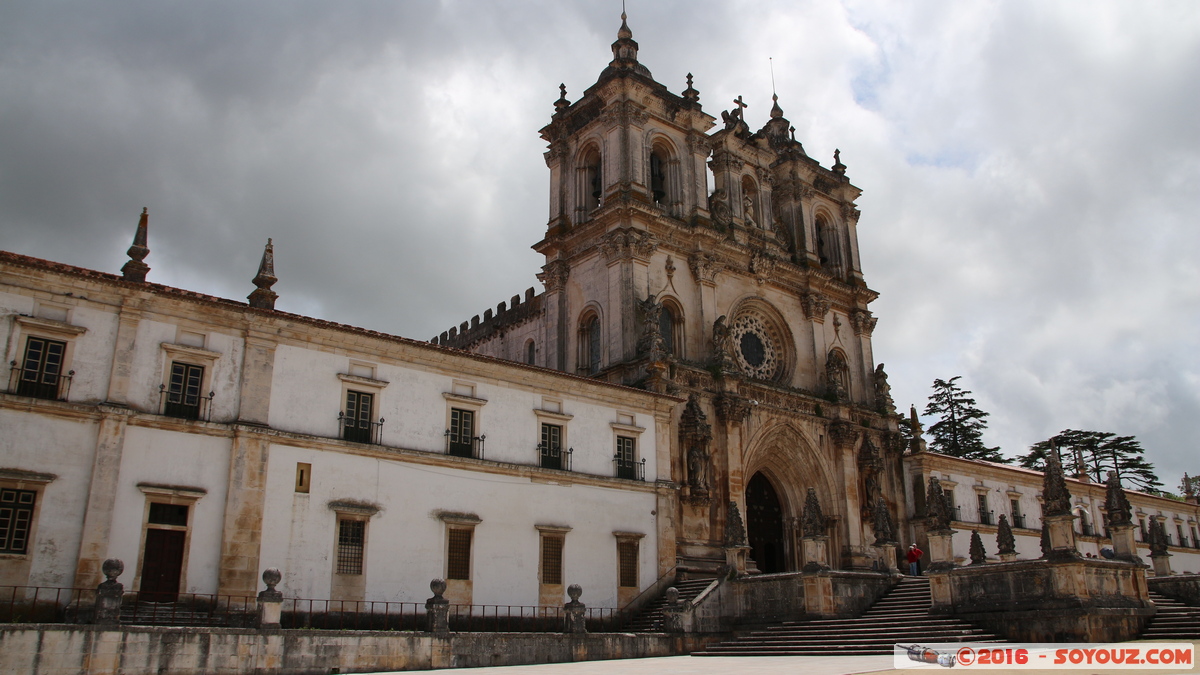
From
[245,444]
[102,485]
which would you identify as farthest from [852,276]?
[102,485]

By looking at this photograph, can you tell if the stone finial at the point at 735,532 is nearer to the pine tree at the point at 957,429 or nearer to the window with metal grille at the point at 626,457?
the window with metal grille at the point at 626,457

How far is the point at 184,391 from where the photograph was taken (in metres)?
21.2

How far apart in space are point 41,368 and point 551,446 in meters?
13.4

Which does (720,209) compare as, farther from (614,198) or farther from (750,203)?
(614,198)

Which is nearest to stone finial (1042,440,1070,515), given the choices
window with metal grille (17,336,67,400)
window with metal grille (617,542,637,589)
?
window with metal grille (617,542,637,589)

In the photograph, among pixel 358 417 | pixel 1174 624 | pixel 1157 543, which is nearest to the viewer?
pixel 1174 624

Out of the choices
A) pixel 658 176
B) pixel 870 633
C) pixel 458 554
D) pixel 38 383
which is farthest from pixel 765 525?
pixel 38 383

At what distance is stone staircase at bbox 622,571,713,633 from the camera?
86.4 feet

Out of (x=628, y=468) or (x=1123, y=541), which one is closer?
(x=1123, y=541)

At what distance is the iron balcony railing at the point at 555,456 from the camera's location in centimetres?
2694

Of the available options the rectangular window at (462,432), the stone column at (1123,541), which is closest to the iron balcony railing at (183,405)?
the rectangular window at (462,432)

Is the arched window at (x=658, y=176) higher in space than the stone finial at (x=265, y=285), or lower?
higher

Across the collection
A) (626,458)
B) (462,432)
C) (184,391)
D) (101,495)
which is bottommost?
(101,495)

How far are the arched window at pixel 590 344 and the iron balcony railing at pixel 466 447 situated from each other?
10871mm
